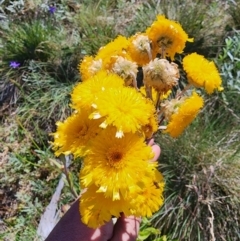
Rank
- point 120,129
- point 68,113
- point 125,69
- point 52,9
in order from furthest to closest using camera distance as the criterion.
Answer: point 52,9 → point 68,113 → point 125,69 → point 120,129

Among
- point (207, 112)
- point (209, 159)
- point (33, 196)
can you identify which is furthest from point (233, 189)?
point (33, 196)

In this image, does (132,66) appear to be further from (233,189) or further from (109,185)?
(233,189)

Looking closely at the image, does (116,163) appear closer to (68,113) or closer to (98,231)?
(98,231)

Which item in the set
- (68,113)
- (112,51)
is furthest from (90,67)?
(68,113)

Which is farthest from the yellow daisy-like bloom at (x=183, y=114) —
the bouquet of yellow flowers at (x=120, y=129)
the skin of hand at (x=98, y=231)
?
the skin of hand at (x=98, y=231)

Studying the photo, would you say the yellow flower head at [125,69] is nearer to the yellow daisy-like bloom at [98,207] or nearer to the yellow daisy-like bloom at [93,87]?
the yellow daisy-like bloom at [93,87]
